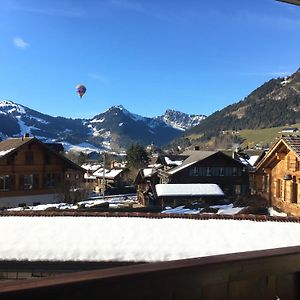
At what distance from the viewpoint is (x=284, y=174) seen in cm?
2266

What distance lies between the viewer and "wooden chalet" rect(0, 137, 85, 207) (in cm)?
3759

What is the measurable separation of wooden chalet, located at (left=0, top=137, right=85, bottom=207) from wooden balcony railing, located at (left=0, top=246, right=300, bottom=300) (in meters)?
36.8

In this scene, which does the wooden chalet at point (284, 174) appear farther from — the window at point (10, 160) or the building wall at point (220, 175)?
the building wall at point (220, 175)

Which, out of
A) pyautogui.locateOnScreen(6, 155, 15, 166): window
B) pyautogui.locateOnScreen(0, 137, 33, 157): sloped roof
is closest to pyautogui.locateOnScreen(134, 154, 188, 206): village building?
pyautogui.locateOnScreen(0, 137, 33, 157): sloped roof

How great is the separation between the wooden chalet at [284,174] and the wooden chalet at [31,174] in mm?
21426

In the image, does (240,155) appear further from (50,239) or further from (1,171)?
(50,239)

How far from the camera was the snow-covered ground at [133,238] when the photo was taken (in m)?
8.06

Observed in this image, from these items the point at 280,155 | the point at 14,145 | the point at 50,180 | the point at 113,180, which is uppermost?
the point at 14,145

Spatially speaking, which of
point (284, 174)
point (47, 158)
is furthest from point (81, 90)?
point (284, 174)

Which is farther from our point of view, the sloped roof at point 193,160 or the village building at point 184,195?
the sloped roof at point 193,160

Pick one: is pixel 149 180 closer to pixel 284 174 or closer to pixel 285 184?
pixel 284 174

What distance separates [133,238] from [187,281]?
6944 millimetres

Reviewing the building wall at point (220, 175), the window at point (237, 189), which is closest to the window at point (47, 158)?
the building wall at point (220, 175)

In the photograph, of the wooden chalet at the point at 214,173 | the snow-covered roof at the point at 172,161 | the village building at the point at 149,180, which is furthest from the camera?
the snow-covered roof at the point at 172,161
